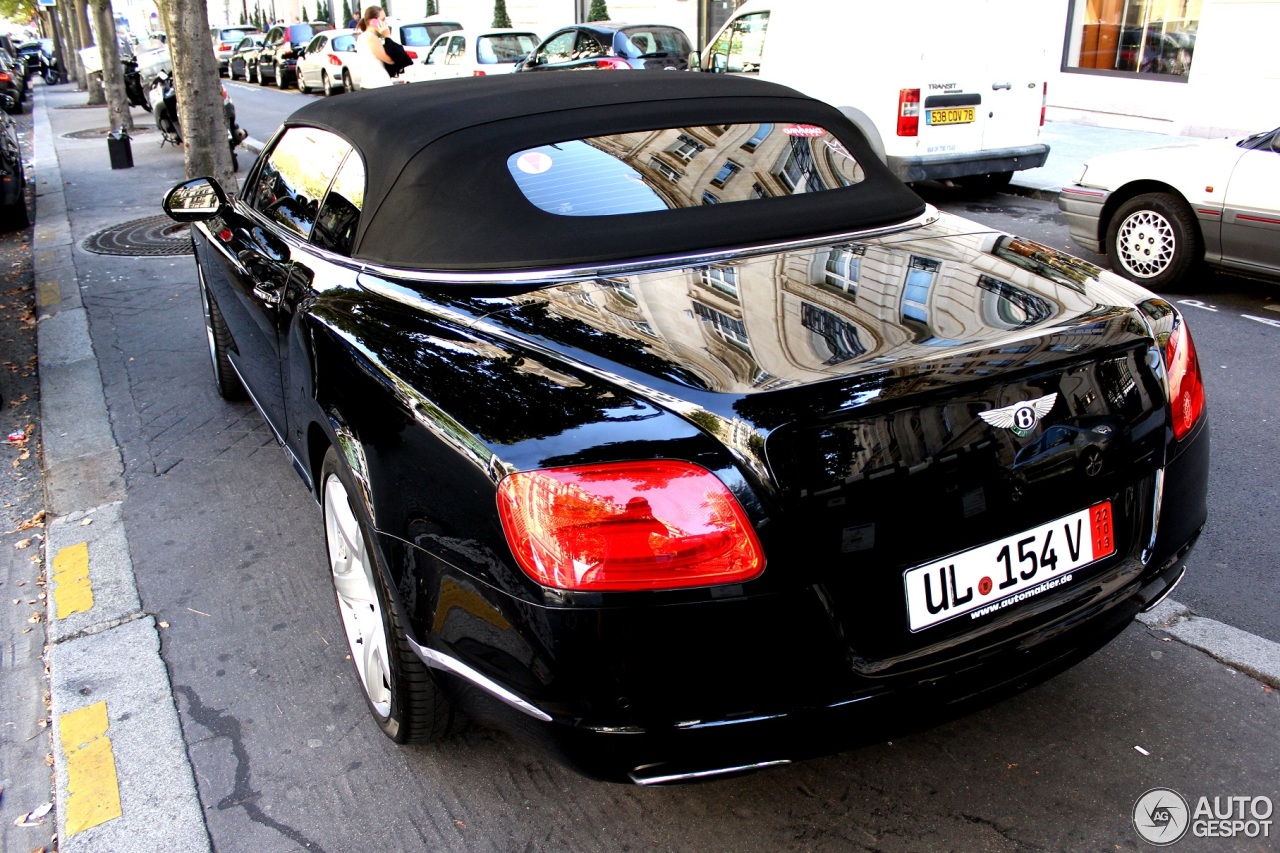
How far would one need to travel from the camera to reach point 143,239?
9547mm

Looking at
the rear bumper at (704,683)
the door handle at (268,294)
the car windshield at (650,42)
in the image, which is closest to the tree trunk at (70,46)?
the car windshield at (650,42)

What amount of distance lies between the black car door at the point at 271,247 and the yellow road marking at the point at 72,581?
0.87 m

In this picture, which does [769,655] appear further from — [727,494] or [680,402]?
[680,402]

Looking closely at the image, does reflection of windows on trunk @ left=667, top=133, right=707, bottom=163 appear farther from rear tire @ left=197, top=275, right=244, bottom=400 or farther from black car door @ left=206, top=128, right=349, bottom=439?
rear tire @ left=197, top=275, right=244, bottom=400

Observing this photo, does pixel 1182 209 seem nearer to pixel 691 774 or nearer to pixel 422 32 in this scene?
pixel 691 774

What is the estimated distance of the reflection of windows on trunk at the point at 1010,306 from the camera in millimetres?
2295

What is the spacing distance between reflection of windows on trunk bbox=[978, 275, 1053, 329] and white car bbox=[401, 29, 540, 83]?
54.3 ft

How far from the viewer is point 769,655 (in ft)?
6.40

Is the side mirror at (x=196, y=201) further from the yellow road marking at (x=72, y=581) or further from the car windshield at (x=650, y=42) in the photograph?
the car windshield at (x=650, y=42)

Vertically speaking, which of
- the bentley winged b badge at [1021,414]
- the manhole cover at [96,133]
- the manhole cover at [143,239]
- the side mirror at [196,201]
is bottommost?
the manhole cover at [143,239]

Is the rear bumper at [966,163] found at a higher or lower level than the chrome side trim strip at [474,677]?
higher

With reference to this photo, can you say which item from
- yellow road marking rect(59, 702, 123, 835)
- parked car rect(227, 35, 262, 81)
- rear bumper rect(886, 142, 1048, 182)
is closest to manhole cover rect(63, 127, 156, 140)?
parked car rect(227, 35, 262, 81)

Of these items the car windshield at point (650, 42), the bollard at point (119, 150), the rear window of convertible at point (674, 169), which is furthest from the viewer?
the car windshield at point (650, 42)

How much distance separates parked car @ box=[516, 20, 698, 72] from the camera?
51.3 ft
